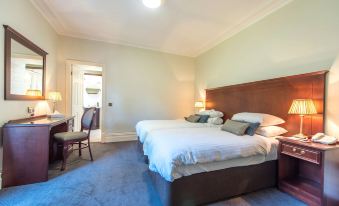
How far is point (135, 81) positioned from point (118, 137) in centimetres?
170

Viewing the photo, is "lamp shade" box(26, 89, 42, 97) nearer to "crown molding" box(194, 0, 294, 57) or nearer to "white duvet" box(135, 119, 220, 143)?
"white duvet" box(135, 119, 220, 143)

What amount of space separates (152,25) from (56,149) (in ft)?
10.5

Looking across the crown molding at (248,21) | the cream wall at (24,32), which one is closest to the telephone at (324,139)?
the crown molding at (248,21)

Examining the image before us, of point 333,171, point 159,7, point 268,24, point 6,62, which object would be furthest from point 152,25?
point 333,171

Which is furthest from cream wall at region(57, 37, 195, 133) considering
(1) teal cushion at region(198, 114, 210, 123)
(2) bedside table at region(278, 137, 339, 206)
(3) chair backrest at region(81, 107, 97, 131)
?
(2) bedside table at region(278, 137, 339, 206)

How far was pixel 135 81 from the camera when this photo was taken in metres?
4.69

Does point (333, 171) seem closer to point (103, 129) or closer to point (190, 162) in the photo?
point (190, 162)

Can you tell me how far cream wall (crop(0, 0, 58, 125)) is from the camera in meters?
2.06

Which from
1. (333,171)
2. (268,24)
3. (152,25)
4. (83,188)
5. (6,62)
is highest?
(152,25)

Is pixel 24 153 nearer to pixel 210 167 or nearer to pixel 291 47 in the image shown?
pixel 210 167

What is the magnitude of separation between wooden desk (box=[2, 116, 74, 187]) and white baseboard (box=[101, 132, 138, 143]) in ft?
7.01

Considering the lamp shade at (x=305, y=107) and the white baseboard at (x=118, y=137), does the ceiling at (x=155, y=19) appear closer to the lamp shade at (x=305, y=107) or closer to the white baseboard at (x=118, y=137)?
the lamp shade at (x=305, y=107)

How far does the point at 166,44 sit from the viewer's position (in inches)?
178

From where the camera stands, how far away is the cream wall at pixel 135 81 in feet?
13.7
